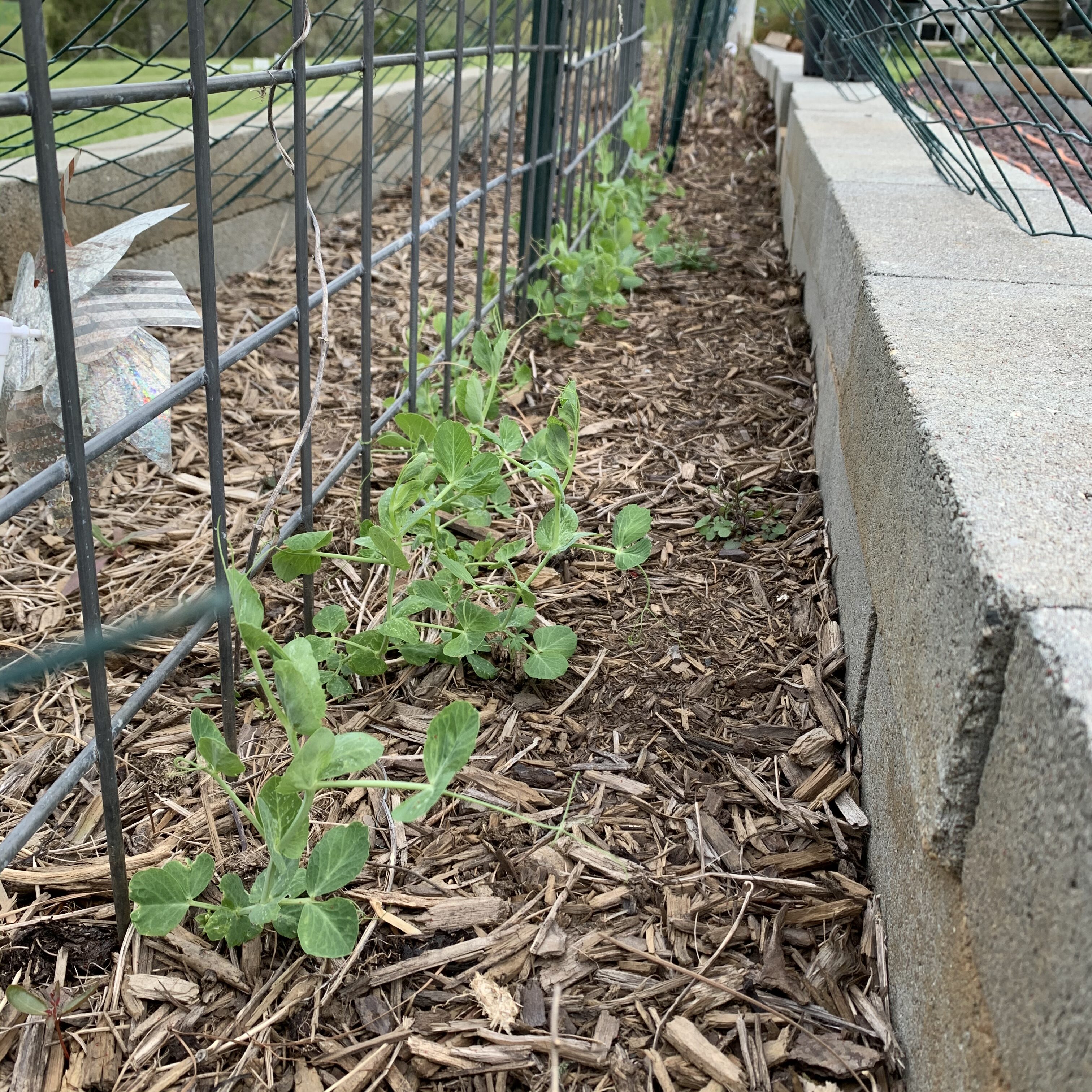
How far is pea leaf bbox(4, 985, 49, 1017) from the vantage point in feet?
3.08

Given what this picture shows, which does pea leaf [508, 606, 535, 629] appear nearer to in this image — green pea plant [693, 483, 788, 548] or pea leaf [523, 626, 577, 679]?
pea leaf [523, 626, 577, 679]

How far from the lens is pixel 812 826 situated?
121cm

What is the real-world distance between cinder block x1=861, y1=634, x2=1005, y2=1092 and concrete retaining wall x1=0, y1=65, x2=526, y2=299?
1.67m

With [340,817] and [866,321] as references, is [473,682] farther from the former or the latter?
[866,321]

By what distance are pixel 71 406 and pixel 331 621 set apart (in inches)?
24.1

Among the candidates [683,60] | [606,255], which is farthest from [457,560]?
[683,60]

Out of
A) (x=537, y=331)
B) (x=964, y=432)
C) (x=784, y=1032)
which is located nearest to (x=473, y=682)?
(x=784, y=1032)

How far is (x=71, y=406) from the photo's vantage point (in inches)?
34.9

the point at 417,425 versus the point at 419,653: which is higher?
the point at 417,425

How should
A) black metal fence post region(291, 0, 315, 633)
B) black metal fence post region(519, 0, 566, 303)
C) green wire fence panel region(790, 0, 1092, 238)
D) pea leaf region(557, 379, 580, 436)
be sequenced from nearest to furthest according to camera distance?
black metal fence post region(291, 0, 315, 633) → pea leaf region(557, 379, 580, 436) → green wire fence panel region(790, 0, 1092, 238) → black metal fence post region(519, 0, 566, 303)

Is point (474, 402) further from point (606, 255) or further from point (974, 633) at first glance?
point (606, 255)

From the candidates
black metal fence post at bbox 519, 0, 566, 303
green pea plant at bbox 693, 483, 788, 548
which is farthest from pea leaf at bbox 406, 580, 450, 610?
black metal fence post at bbox 519, 0, 566, 303

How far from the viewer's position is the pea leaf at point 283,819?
98cm

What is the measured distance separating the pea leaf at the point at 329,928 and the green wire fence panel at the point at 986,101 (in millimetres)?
1068
